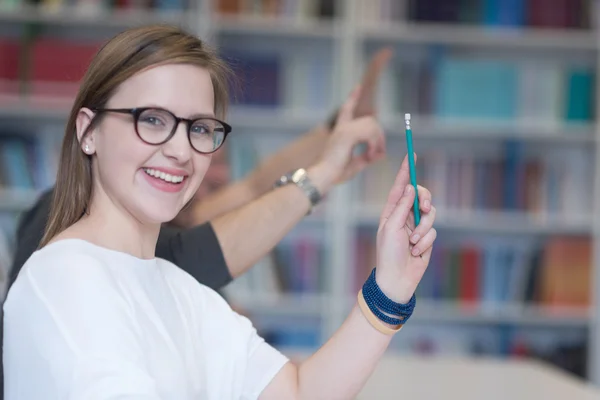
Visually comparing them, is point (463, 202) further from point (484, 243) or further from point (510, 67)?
point (510, 67)

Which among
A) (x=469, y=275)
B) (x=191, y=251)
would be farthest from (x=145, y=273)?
(x=469, y=275)

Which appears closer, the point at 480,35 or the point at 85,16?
the point at 85,16

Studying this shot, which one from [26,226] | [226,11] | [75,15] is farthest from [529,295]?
[26,226]

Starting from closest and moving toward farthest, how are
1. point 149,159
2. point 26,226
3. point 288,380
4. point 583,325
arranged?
point 149,159, point 288,380, point 26,226, point 583,325

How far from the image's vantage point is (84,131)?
1084 millimetres

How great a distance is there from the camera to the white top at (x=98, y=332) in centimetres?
90

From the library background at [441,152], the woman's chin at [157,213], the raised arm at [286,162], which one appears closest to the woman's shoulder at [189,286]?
the woman's chin at [157,213]

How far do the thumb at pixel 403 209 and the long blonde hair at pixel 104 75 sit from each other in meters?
0.32

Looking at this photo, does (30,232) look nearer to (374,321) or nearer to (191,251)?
(191,251)

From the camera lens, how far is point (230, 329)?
1.21 metres

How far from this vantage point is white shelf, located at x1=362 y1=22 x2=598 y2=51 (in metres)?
3.84

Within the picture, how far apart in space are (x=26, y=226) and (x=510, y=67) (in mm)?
2802

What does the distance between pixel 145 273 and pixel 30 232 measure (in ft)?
1.75

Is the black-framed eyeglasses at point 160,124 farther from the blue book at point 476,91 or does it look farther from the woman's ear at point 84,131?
the blue book at point 476,91
